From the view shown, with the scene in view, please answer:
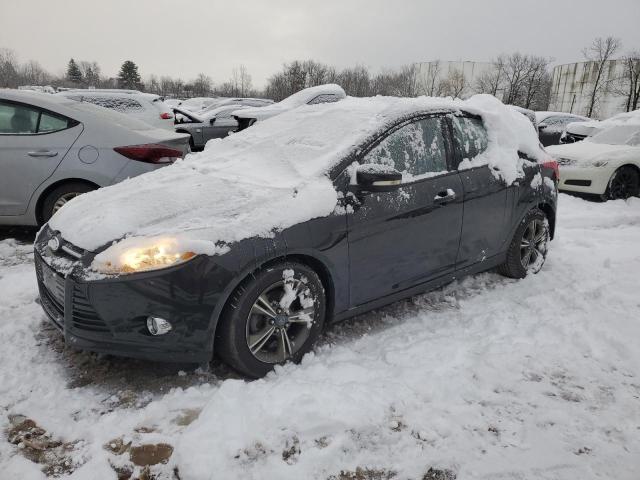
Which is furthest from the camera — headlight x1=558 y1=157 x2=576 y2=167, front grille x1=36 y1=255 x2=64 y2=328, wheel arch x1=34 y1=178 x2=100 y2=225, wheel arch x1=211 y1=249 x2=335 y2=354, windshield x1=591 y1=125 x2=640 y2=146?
windshield x1=591 y1=125 x2=640 y2=146

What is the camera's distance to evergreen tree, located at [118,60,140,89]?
8688 centimetres

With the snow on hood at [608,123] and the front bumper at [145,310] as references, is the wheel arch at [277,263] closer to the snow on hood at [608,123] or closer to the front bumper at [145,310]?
the front bumper at [145,310]

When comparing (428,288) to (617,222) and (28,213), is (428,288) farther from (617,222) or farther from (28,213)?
(617,222)

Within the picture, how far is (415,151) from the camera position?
3.44 m

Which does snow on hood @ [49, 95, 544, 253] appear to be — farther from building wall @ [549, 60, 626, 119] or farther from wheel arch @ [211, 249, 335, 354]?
building wall @ [549, 60, 626, 119]

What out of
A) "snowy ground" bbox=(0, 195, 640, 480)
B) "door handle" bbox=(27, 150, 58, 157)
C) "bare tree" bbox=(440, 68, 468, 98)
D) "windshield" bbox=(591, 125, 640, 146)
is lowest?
"snowy ground" bbox=(0, 195, 640, 480)

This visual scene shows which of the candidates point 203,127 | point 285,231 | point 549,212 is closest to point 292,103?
point 203,127

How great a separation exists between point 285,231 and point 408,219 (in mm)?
988

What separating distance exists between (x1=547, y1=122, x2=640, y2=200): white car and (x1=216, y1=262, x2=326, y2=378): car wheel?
24.0 ft

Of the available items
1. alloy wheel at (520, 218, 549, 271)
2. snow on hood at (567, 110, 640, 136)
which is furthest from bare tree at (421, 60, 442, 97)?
alloy wheel at (520, 218, 549, 271)

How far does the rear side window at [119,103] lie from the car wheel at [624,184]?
907cm

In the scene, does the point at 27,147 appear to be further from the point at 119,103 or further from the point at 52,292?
the point at 119,103

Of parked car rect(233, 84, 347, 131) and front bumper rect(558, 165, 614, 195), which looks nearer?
front bumper rect(558, 165, 614, 195)

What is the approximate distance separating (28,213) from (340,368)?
3.84m
